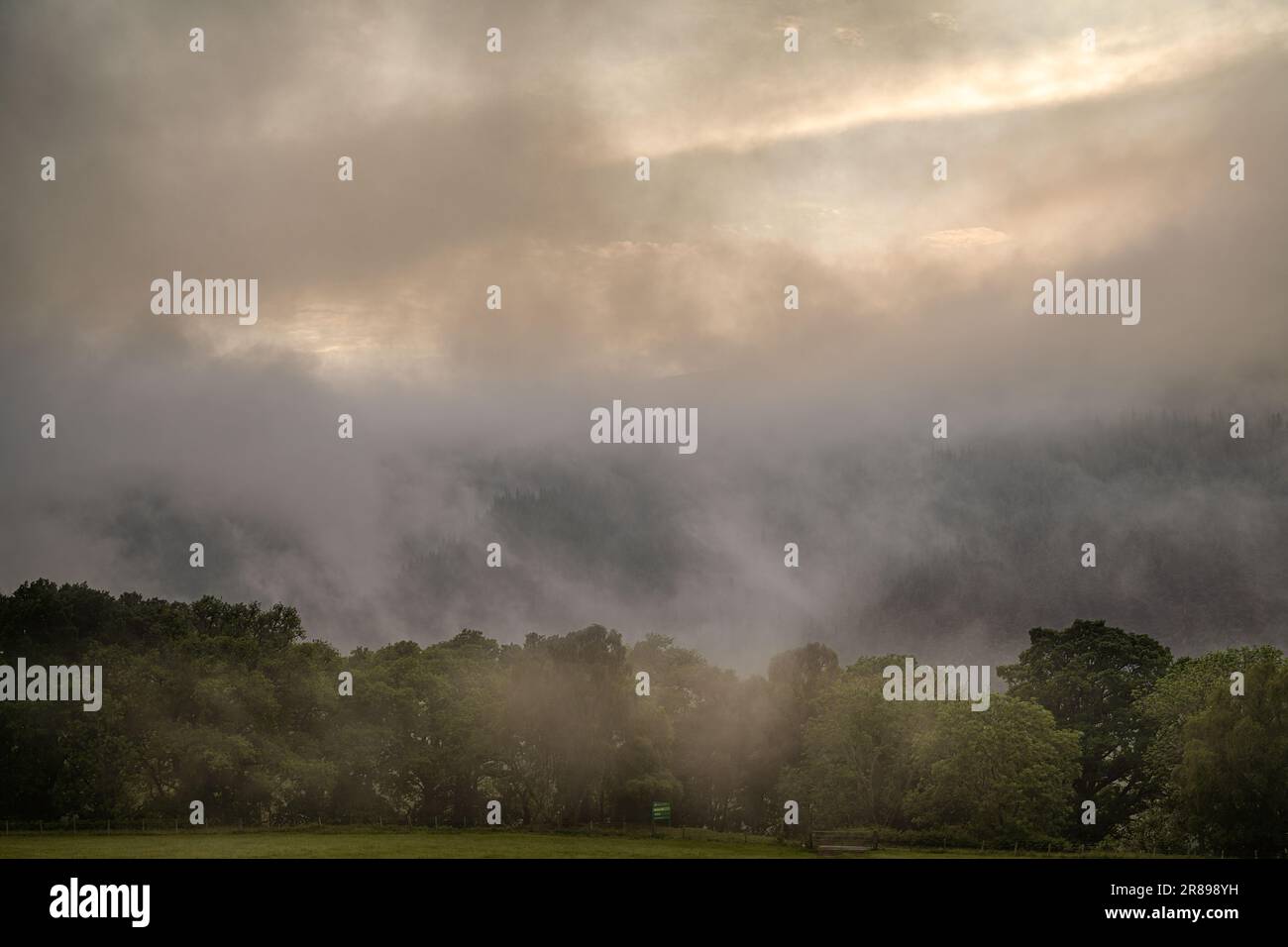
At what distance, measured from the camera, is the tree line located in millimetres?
85812

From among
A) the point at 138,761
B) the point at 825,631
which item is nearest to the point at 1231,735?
the point at 825,631

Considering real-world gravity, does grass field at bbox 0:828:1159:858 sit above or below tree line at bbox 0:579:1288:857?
below

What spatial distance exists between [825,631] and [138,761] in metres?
74.7

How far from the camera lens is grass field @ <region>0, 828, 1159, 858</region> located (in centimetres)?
7575

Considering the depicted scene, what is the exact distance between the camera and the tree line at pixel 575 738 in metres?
85.8

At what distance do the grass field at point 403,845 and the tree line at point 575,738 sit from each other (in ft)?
14.2

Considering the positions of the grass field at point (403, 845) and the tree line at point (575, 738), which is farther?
the tree line at point (575, 738)

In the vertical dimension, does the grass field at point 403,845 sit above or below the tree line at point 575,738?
below

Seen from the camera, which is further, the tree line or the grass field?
the tree line

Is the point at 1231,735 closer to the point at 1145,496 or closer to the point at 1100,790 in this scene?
the point at 1100,790

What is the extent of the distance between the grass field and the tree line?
432cm

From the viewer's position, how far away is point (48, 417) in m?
109

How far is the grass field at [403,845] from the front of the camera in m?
75.8
